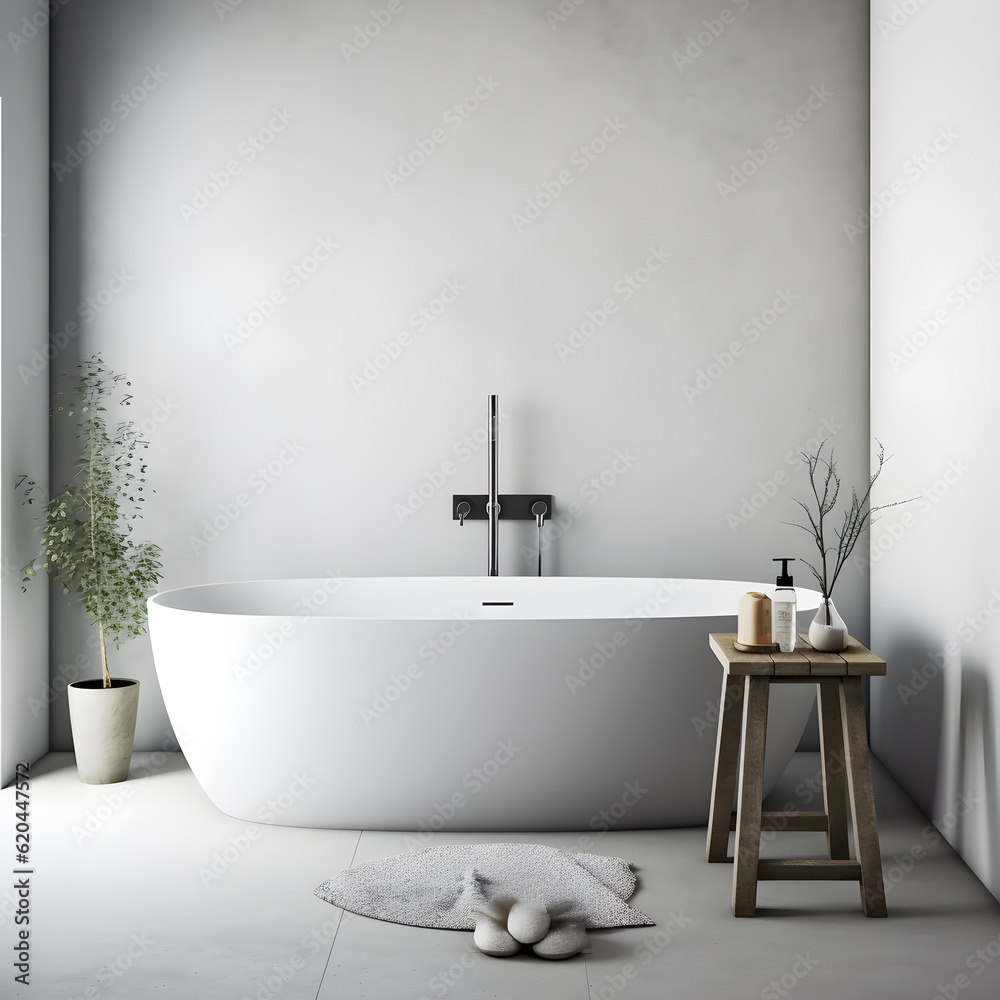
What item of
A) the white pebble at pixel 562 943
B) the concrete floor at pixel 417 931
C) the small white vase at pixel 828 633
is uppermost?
the small white vase at pixel 828 633

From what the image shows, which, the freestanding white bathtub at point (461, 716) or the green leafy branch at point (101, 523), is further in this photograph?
the green leafy branch at point (101, 523)

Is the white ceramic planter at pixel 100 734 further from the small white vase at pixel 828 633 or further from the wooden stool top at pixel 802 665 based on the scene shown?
the small white vase at pixel 828 633

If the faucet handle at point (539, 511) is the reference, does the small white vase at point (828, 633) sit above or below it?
below

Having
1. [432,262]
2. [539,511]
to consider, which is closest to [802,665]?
[539,511]

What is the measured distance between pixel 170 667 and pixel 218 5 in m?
2.44

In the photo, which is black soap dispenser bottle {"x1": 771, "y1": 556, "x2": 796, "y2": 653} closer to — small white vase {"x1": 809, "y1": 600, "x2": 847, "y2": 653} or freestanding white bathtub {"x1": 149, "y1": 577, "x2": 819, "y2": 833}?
small white vase {"x1": 809, "y1": 600, "x2": 847, "y2": 653}

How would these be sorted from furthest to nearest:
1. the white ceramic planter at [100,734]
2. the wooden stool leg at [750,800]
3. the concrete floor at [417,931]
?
the white ceramic planter at [100,734] → the wooden stool leg at [750,800] → the concrete floor at [417,931]

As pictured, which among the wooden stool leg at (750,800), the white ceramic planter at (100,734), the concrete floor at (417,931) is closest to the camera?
the concrete floor at (417,931)

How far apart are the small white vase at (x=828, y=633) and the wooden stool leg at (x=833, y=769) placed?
0.12 m

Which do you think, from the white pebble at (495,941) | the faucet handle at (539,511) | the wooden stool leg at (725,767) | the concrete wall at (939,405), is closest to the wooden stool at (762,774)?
the wooden stool leg at (725,767)

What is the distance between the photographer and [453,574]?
3.62 metres

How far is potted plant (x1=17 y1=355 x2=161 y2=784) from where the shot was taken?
10.4 ft

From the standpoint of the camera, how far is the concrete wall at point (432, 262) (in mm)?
3539

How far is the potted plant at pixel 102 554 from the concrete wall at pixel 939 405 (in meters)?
2.51
